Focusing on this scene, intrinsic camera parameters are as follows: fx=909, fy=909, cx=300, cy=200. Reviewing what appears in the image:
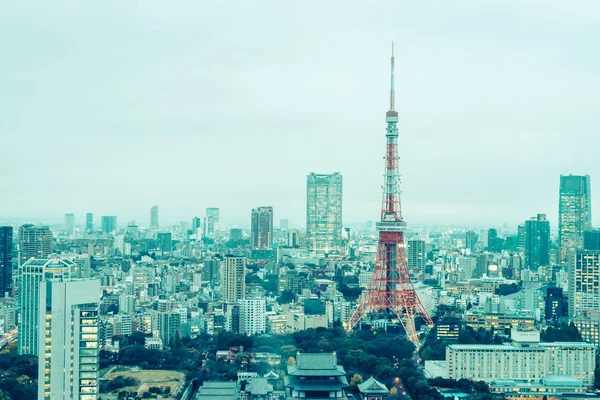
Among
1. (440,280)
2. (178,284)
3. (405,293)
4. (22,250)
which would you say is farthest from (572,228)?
(22,250)

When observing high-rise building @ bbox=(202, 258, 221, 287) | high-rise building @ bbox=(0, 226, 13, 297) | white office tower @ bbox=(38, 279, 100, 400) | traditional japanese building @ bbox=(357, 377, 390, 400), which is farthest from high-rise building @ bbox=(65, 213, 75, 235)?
white office tower @ bbox=(38, 279, 100, 400)

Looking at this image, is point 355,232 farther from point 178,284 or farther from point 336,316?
point 336,316

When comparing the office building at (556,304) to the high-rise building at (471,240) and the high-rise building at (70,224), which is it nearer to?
the high-rise building at (70,224)

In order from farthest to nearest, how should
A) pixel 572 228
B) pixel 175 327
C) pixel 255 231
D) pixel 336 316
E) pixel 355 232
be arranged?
1. pixel 355 232
2. pixel 255 231
3. pixel 572 228
4. pixel 336 316
5. pixel 175 327

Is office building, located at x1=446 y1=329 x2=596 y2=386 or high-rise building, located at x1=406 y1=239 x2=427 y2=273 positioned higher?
high-rise building, located at x1=406 y1=239 x2=427 y2=273

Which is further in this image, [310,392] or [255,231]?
[255,231]

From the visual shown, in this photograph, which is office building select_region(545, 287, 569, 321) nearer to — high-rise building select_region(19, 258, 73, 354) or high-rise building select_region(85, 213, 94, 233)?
high-rise building select_region(19, 258, 73, 354)
